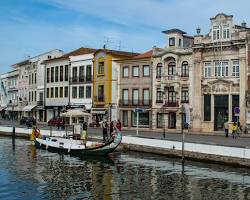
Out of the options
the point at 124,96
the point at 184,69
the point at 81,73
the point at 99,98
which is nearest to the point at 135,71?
the point at 124,96

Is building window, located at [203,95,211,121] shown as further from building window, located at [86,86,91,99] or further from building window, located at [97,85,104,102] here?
building window, located at [86,86,91,99]

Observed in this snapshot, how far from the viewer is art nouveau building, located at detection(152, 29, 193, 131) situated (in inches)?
2211

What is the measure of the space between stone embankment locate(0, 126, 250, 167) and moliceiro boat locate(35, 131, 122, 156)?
2700 mm

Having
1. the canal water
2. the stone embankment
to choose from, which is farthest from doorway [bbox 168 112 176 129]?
the canal water

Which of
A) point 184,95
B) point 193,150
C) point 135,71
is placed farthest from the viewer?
point 135,71

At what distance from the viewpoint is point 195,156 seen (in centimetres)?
3403

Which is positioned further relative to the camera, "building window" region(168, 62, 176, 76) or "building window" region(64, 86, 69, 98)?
"building window" region(64, 86, 69, 98)

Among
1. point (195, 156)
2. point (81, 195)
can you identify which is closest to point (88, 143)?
point (195, 156)

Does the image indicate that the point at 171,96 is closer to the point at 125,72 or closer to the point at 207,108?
the point at 207,108

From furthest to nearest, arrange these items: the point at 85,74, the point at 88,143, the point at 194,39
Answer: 1. the point at 85,74
2. the point at 194,39
3. the point at 88,143

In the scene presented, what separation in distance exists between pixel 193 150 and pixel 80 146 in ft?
29.9

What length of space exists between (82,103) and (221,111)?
23.3 metres

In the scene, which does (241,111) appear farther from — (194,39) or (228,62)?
(194,39)

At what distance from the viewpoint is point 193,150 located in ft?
113
